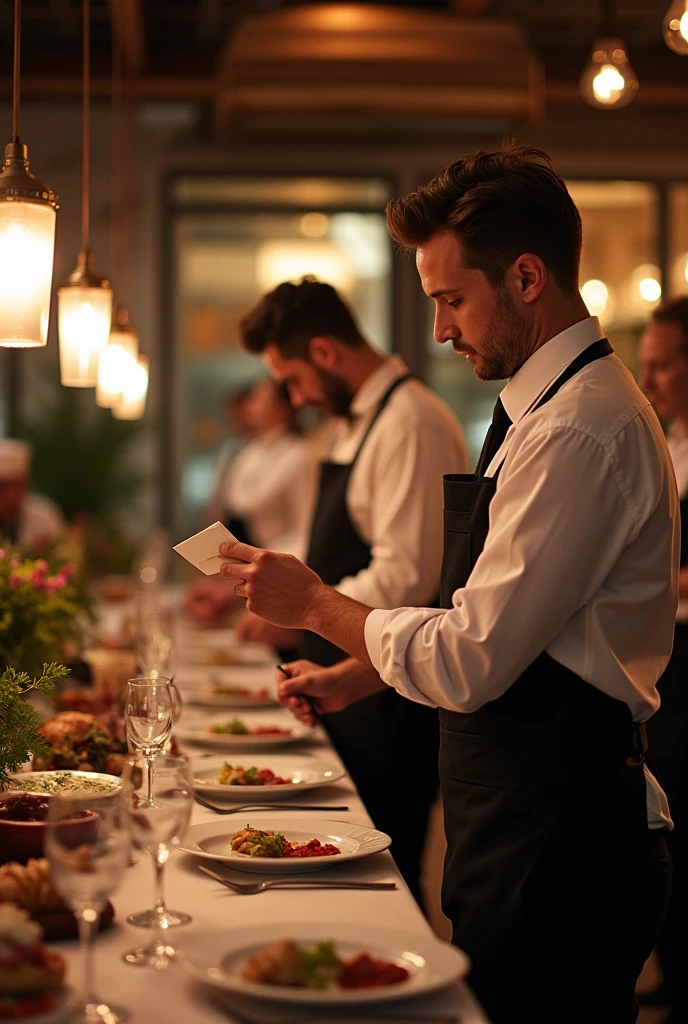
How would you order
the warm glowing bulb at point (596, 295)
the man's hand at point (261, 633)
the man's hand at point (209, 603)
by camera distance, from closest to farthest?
the man's hand at point (261, 633) → the man's hand at point (209, 603) → the warm glowing bulb at point (596, 295)

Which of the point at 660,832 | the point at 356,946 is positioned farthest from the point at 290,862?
the point at 660,832

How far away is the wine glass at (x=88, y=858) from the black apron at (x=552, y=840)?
76 centimetres

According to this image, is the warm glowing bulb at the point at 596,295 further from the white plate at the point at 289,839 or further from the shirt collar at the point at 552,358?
the white plate at the point at 289,839

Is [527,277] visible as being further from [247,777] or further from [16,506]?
[16,506]

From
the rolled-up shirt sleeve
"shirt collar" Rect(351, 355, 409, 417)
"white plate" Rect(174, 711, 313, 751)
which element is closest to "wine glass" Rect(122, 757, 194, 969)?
the rolled-up shirt sleeve

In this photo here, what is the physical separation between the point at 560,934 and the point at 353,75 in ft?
14.8

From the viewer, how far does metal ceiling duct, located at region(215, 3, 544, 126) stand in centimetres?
560

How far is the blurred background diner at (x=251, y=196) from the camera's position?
224 inches

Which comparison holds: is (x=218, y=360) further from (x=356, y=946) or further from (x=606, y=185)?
(x=356, y=946)

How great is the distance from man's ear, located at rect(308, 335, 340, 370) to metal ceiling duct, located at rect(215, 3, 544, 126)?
2.58 m

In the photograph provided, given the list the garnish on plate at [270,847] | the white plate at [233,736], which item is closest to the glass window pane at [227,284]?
the white plate at [233,736]

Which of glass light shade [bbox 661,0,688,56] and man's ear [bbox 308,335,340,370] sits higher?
glass light shade [bbox 661,0,688,56]

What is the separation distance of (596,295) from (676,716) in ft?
17.4

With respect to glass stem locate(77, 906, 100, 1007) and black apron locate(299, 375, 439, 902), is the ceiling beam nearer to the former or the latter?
black apron locate(299, 375, 439, 902)
